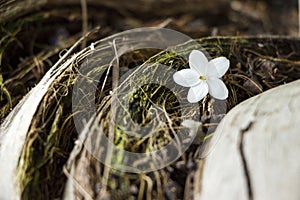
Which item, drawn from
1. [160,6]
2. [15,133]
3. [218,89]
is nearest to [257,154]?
[218,89]

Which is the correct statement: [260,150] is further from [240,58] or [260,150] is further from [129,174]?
[240,58]

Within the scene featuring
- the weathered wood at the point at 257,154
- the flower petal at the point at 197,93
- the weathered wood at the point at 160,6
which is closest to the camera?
the weathered wood at the point at 257,154

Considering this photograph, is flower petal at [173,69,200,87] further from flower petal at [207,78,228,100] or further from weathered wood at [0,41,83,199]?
weathered wood at [0,41,83,199]

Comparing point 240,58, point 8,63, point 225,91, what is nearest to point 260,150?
point 225,91

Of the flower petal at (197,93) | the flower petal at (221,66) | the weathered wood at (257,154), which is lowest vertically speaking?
the weathered wood at (257,154)

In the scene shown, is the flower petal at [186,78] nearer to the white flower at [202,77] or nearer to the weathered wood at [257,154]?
the white flower at [202,77]

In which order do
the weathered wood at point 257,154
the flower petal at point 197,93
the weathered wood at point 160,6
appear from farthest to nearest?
the weathered wood at point 160,6 < the flower petal at point 197,93 < the weathered wood at point 257,154

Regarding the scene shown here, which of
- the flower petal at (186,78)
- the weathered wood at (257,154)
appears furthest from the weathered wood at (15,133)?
the weathered wood at (257,154)
